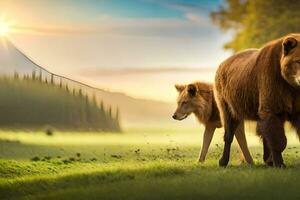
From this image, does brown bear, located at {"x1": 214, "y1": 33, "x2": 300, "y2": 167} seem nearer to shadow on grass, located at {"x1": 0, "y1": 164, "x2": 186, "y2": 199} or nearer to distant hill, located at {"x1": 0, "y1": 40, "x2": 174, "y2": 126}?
shadow on grass, located at {"x1": 0, "y1": 164, "x2": 186, "y2": 199}

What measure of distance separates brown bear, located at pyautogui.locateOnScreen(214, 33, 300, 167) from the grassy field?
0.25 metres

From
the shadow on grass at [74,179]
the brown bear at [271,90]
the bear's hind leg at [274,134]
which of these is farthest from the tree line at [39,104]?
the bear's hind leg at [274,134]

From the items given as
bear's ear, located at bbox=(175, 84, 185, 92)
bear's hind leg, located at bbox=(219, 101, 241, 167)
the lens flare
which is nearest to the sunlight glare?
the lens flare

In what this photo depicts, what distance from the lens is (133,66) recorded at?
5.94 m

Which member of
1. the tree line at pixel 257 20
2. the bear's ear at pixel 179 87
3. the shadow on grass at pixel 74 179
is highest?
the tree line at pixel 257 20

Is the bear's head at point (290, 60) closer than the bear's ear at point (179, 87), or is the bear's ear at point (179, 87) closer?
the bear's head at point (290, 60)

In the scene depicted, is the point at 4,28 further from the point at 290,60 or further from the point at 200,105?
the point at 290,60

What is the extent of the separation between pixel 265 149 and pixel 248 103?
1.47 ft

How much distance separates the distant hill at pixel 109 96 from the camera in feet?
18.4

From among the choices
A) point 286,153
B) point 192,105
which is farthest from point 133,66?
point 286,153

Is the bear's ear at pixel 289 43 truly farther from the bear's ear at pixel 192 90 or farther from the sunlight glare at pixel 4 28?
the sunlight glare at pixel 4 28

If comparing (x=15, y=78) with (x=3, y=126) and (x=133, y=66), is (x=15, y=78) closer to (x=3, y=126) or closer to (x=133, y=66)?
(x=3, y=126)

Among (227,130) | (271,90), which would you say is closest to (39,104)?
(227,130)

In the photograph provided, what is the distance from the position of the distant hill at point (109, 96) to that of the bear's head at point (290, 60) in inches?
57.8
